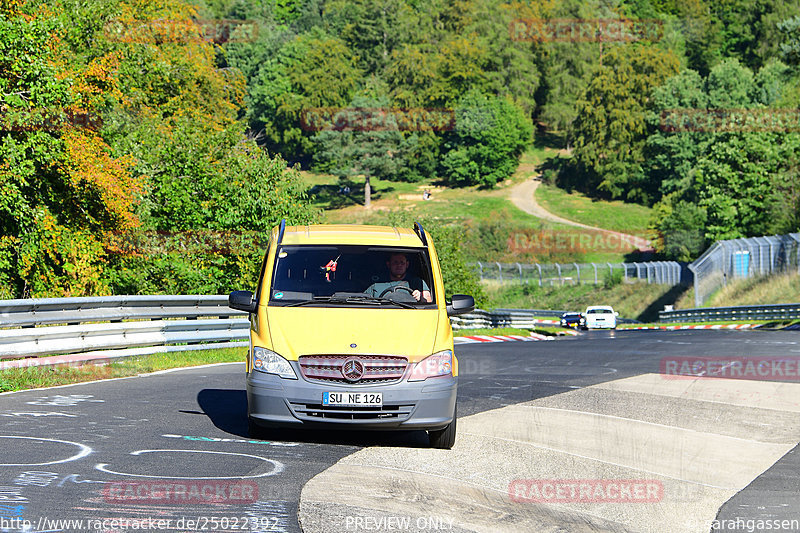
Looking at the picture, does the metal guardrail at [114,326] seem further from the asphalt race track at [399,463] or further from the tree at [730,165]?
the tree at [730,165]

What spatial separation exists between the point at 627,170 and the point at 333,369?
120m

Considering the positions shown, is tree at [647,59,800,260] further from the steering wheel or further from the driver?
the steering wheel

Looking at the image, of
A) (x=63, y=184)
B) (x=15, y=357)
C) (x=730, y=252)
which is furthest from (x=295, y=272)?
(x=730, y=252)

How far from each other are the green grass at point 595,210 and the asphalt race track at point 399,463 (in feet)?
328

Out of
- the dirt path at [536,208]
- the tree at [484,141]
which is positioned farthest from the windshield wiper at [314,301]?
the tree at [484,141]

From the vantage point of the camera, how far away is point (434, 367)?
921 cm

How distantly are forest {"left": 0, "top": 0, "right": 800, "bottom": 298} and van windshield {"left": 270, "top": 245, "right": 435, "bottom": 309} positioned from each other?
1213 cm

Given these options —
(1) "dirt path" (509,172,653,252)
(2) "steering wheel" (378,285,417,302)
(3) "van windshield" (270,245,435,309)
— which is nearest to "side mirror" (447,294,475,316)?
(3) "van windshield" (270,245,435,309)

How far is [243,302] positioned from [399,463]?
7.34 feet

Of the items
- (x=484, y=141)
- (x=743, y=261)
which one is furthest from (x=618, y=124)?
(x=743, y=261)

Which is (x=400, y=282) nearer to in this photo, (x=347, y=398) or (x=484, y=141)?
(x=347, y=398)

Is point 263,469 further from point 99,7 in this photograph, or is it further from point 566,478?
point 99,7

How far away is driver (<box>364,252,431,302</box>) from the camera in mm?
10047

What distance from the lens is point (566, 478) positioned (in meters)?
8.53
